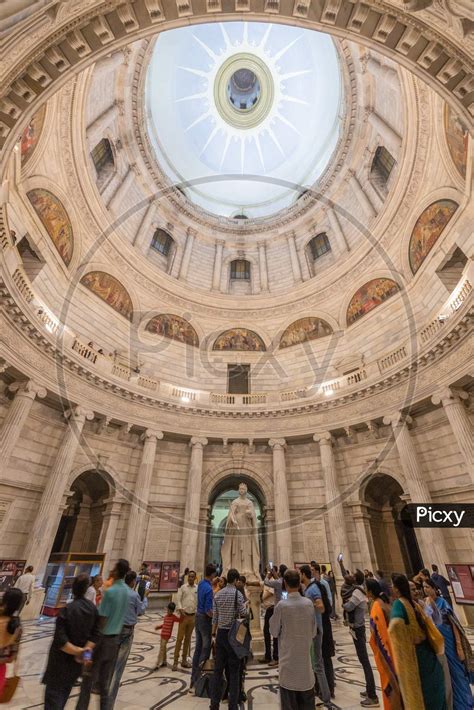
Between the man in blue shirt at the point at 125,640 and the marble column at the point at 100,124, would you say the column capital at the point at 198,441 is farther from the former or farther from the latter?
the marble column at the point at 100,124

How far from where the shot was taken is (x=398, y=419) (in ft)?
43.5

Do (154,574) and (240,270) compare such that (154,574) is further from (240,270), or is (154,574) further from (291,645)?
(240,270)

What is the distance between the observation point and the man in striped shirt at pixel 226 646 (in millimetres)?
3584

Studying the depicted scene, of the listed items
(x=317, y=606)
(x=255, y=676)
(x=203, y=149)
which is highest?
(x=203, y=149)

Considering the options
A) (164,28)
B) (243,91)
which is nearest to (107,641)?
(164,28)

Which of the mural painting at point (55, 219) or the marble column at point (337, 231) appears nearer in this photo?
the mural painting at point (55, 219)

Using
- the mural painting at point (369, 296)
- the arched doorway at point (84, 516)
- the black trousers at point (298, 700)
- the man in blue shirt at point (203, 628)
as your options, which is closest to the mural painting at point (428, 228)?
the mural painting at point (369, 296)

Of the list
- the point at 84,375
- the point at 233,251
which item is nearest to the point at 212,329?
the point at 233,251

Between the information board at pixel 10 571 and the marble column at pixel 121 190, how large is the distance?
1707 centimetres

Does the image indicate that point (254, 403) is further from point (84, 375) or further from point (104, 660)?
point (104, 660)

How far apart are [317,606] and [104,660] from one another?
2.45m

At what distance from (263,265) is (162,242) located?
734 cm

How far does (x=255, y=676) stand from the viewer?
206 inches

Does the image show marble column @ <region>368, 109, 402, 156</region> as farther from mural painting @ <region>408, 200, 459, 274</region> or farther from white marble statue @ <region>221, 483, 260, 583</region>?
white marble statue @ <region>221, 483, 260, 583</region>
